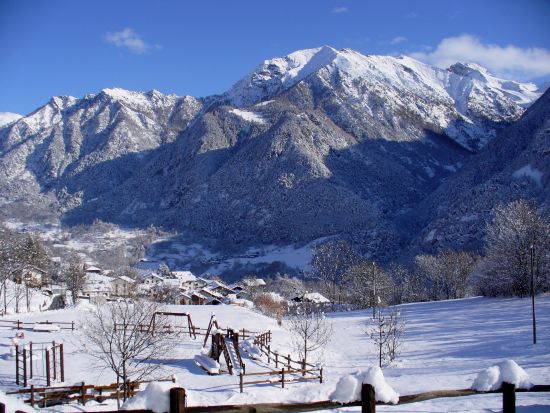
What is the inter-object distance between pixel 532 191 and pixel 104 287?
111 m

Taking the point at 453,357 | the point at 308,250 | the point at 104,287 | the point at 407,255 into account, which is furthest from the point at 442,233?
the point at 453,357

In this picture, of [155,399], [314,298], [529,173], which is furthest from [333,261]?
[155,399]

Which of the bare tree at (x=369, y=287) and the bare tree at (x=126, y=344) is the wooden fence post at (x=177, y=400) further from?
the bare tree at (x=369, y=287)

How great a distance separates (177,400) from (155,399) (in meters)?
0.29

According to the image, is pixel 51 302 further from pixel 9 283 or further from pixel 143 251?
pixel 143 251

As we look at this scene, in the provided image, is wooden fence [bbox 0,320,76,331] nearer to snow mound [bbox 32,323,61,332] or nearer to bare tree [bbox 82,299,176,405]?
snow mound [bbox 32,323,61,332]

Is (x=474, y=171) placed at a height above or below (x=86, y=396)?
above

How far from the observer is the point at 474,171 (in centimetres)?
18775

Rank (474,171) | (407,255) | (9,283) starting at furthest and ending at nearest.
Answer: (474,171)
(407,255)
(9,283)

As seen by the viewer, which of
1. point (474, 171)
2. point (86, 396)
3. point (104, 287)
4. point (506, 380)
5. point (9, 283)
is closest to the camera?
point (506, 380)

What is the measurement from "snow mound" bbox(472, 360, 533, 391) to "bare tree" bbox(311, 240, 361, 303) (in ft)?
353

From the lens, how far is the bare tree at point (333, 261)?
12583 centimetres

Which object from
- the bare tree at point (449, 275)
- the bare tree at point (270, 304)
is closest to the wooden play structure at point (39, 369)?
the bare tree at point (270, 304)

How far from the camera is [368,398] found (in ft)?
20.8
